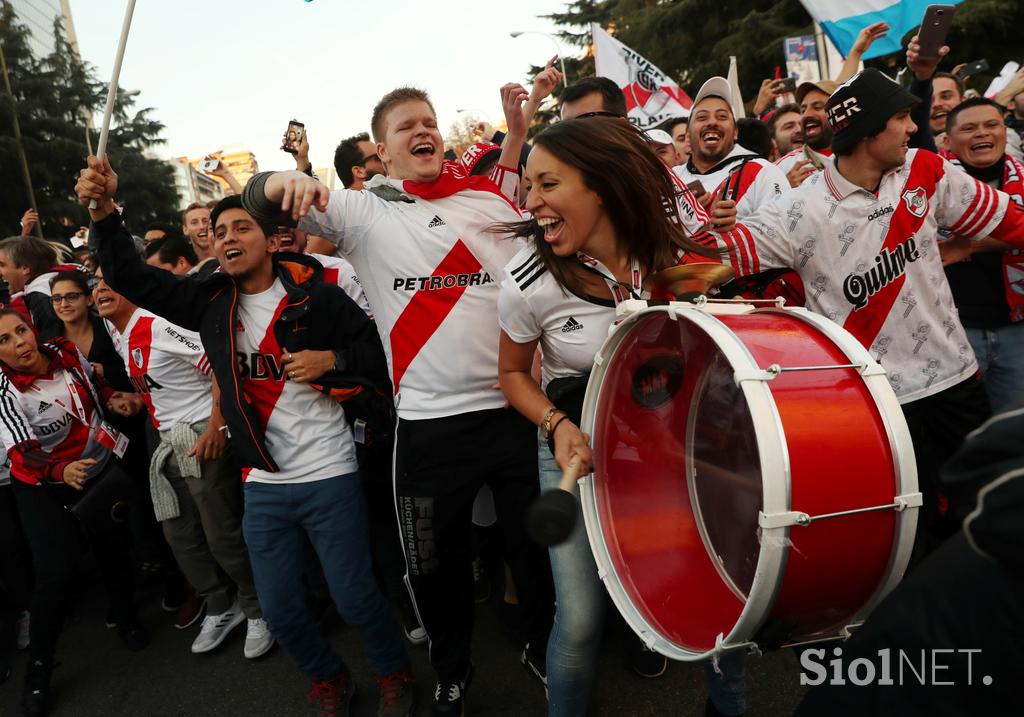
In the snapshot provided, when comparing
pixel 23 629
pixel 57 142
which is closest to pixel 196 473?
pixel 23 629

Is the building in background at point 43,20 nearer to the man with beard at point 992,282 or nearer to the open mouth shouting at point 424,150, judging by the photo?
the open mouth shouting at point 424,150

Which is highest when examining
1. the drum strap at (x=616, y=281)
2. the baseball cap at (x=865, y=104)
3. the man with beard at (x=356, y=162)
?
the man with beard at (x=356, y=162)

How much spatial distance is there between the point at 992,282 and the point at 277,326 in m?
3.18

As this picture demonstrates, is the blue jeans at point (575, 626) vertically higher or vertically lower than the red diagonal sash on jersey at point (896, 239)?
lower

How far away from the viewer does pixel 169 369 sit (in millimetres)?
3881

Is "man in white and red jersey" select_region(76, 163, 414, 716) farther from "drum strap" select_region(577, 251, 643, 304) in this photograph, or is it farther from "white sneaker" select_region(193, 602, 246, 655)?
"drum strap" select_region(577, 251, 643, 304)

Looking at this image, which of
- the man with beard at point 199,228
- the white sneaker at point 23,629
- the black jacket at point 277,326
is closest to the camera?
the black jacket at point 277,326

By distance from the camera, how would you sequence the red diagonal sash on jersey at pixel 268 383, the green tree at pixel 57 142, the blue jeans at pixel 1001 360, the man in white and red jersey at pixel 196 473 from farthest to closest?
the green tree at pixel 57 142
the man in white and red jersey at pixel 196 473
the blue jeans at pixel 1001 360
the red diagonal sash on jersey at pixel 268 383

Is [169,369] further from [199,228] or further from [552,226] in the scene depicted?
[552,226]

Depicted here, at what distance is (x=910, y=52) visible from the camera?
312cm

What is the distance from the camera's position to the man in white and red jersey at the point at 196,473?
3840 millimetres

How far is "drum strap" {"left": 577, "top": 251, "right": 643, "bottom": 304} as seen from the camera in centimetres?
226

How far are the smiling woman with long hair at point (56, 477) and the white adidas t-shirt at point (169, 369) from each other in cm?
39

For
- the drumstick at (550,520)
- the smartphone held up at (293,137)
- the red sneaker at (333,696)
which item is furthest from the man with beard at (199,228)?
the drumstick at (550,520)
